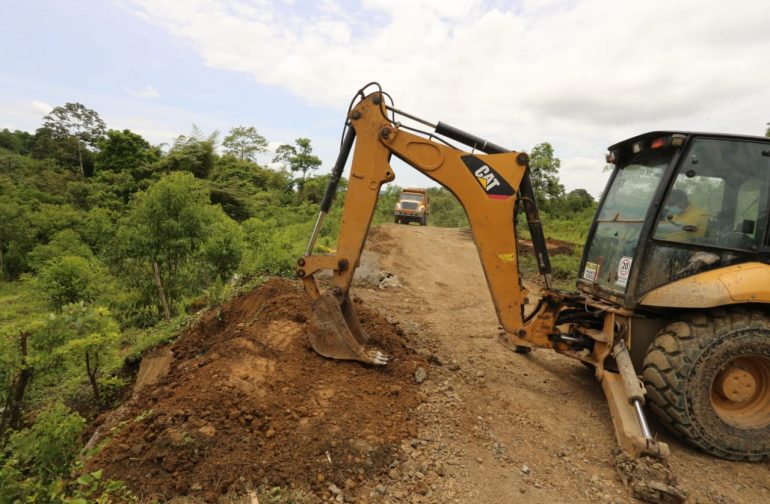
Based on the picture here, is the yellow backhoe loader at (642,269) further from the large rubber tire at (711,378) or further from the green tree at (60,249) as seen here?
the green tree at (60,249)

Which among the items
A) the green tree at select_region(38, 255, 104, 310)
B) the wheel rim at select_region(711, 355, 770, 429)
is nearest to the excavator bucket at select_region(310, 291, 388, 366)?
the wheel rim at select_region(711, 355, 770, 429)

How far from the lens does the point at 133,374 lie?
5078 mm

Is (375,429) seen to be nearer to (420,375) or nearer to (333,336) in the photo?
(420,375)

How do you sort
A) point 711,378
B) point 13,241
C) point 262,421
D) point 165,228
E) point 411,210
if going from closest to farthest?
point 262,421 → point 711,378 → point 165,228 → point 13,241 → point 411,210

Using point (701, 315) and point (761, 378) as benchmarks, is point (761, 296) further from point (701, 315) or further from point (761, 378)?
point (761, 378)

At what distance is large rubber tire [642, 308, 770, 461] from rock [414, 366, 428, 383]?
6.05ft

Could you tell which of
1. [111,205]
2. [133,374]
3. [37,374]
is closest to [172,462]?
[37,374]

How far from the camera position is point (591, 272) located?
14.2ft

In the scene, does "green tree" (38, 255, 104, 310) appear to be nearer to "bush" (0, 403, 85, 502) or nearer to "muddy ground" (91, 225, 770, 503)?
"muddy ground" (91, 225, 770, 503)

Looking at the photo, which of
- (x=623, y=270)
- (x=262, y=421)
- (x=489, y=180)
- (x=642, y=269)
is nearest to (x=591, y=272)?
(x=623, y=270)

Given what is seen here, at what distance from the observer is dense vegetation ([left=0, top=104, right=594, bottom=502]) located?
2525 mm

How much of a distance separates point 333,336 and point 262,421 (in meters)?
1.13

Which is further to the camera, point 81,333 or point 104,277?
point 104,277

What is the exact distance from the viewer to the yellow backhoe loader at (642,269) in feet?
10.8
